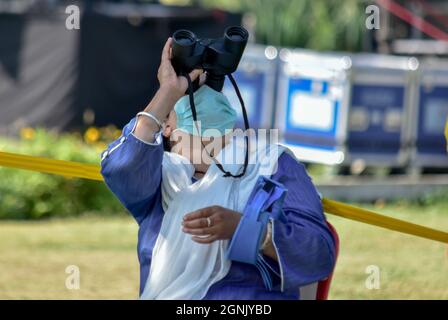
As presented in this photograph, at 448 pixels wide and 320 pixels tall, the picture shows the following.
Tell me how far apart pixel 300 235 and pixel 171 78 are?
2.13ft

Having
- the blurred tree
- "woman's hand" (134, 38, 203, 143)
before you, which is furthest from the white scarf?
the blurred tree

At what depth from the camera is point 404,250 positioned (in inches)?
360

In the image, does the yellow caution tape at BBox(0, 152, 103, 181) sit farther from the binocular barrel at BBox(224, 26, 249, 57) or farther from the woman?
the binocular barrel at BBox(224, 26, 249, 57)

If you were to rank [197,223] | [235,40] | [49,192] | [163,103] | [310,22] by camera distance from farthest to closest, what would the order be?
[310,22], [49,192], [235,40], [163,103], [197,223]

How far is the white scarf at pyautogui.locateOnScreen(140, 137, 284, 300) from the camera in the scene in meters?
3.62

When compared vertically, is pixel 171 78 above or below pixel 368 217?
above

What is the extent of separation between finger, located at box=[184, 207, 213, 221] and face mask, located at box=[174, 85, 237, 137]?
35 centimetres

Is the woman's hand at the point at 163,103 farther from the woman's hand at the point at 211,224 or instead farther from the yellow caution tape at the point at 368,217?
the yellow caution tape at the point at 368,217

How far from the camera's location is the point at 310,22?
17.8m

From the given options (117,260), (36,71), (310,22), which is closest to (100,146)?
(36,71)

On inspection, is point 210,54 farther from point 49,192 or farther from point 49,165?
point 49,192

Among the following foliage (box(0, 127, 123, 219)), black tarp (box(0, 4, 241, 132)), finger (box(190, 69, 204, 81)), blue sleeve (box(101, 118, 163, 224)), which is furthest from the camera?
black tarp (box(0, 4, 241, 132))

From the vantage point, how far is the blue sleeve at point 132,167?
139 inches
